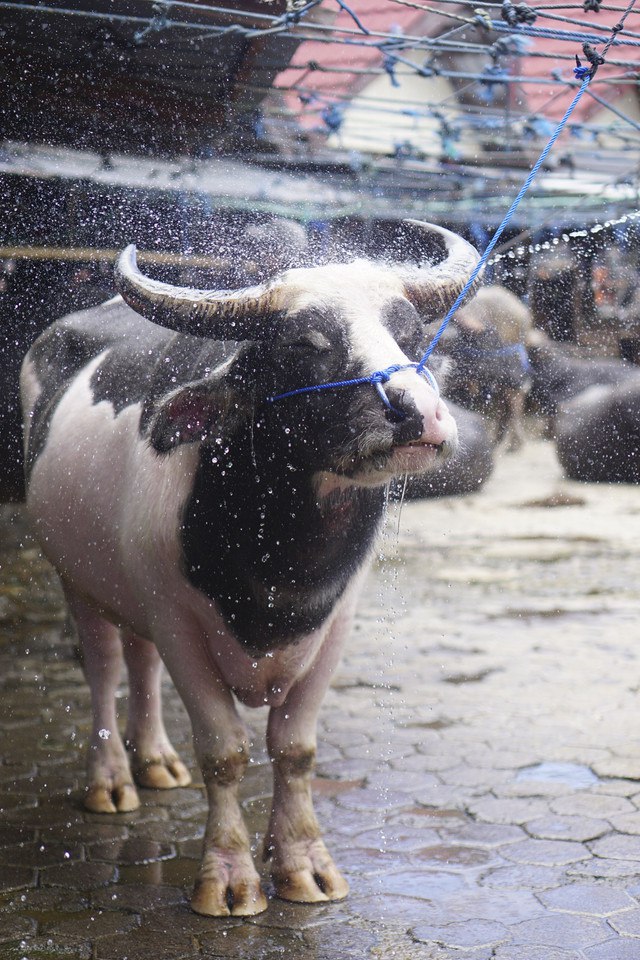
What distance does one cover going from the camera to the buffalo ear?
10.9 ft

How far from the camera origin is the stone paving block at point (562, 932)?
3223 mm

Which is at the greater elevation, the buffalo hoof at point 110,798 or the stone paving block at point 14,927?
the stone paving block at point 14,927

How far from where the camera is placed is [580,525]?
1052 centimetres

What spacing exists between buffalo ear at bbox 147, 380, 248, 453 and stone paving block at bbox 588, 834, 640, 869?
74.1 inches

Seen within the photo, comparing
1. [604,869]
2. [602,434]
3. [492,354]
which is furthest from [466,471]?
[604,869]

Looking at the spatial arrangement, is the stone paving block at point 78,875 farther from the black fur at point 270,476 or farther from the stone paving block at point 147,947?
the black fur at point 270,476

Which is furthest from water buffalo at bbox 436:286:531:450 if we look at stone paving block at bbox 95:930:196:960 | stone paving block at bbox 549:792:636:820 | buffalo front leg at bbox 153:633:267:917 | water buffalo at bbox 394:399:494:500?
stone paving block at bbox 95:930:196:960

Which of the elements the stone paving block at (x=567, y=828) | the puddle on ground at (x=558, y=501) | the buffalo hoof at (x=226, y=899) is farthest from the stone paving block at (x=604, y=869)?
the puddle on ground at (x=558, y=501)

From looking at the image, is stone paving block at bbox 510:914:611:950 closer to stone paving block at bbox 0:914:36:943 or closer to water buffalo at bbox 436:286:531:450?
stone paving block at bbox 0:914:36:943

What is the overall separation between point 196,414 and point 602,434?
26.4 ft

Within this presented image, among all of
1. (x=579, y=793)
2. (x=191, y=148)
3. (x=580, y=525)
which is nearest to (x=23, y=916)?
(x=579, y=793)

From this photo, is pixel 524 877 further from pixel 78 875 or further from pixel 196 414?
pixel 196 414

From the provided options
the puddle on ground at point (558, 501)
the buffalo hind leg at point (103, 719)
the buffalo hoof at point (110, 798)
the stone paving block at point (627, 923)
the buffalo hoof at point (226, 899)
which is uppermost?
the stone paving block at point (627, 923)

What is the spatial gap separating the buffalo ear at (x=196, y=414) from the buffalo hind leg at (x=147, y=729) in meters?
1.45
